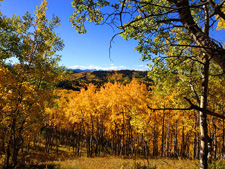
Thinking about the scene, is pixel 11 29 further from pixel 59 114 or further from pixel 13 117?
pixel 59 114

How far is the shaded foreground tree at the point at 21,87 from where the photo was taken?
777 cm

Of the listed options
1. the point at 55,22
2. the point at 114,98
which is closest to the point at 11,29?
the point at 55,22

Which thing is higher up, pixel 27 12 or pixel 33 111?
pixel 27 12

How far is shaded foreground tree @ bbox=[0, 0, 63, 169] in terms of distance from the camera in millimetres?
7769

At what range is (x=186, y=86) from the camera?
10.5 m

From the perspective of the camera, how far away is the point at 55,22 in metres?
11.9

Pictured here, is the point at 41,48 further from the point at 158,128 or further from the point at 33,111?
the point at 158,128

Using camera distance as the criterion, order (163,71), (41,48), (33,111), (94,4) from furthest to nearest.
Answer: (41,48) → (33,111) → (163,71) → (94,4)

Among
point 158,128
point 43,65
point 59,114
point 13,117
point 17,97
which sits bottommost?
point 158,128

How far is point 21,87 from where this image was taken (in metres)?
8.05

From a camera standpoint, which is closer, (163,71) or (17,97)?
(163,71)

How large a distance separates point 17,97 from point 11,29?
5.93m

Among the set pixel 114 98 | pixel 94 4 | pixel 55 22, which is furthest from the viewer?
pixel 114 98

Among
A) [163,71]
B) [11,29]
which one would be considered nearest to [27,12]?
[11,29]
